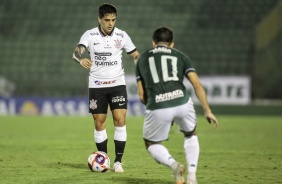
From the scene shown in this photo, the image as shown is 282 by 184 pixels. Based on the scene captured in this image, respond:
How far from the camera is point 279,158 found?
10.6 meters

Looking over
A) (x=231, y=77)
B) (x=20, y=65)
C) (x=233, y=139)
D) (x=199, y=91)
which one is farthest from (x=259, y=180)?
(x=20, y=65)

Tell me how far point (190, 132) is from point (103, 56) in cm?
249

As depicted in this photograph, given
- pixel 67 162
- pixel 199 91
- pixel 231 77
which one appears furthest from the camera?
pixel 231 77

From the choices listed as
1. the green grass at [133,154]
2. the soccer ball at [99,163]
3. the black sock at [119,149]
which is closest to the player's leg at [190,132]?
the green grass at [133,154]

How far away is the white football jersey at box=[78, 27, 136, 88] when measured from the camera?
9.16 m

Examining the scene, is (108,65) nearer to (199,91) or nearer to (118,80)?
(118,80)

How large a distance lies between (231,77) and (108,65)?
625 inches

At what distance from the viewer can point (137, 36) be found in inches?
1145

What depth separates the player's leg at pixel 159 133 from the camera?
6867mm

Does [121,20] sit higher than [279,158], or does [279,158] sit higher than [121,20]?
[121,20]

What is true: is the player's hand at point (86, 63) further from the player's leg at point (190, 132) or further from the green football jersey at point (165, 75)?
the player's leg at point (190, 132)

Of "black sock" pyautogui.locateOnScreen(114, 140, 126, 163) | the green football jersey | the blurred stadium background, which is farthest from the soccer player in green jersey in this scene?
the blurred stadium background

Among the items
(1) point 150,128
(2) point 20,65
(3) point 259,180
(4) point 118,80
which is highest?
(2) point 20,65

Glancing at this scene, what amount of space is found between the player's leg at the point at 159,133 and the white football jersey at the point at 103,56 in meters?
2.26
